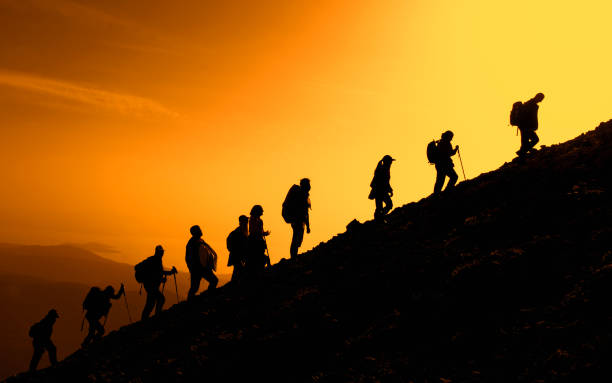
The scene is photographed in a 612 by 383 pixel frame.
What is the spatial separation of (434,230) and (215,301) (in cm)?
725

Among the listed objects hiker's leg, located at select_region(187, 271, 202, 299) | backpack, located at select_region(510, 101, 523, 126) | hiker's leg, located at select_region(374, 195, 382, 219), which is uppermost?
backpack, located at select_region(510, 101, 523, 126)

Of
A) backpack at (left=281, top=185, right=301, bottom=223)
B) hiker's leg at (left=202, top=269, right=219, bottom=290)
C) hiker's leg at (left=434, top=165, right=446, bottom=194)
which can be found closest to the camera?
hiker's leg at (left=202, top=269, right=219, bottom=290)

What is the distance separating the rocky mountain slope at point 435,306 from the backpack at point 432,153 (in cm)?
150

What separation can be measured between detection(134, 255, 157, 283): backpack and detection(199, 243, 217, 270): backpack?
2037mm

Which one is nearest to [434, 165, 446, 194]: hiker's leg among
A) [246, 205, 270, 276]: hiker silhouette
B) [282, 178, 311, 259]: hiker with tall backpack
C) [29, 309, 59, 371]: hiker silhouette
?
[282, 178, 311, 259]: hiker with tall backpack

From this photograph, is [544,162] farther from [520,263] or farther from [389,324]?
[389,324]

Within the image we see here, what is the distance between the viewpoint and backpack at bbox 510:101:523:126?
17656 mm

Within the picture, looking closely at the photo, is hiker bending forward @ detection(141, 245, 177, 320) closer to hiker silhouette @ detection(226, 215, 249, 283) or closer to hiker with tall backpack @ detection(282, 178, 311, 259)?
hiker silhouette @ detection(226, 215, 249, 283)

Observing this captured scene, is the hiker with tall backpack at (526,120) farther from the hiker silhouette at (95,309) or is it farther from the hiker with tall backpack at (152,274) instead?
the hiker silhouette at (95,309)

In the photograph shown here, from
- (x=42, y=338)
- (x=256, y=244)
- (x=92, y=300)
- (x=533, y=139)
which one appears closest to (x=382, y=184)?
(x=256, y=244)

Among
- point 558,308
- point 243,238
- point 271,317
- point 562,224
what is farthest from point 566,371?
point 243,238

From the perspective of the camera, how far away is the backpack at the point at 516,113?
17656 mm

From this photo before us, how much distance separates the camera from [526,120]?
696 inches

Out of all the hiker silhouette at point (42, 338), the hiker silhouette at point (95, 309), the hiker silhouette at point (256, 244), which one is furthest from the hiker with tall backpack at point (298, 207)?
the hiker silhouette at point (42, 338)
